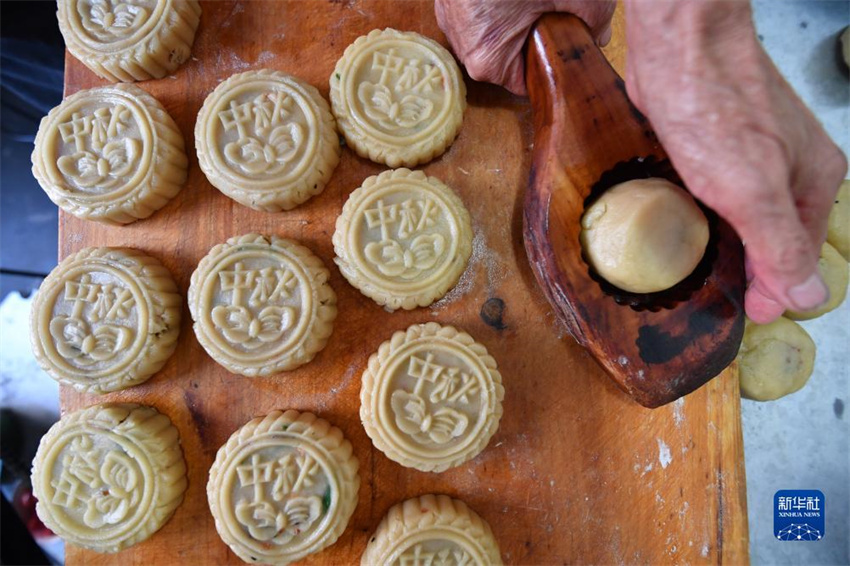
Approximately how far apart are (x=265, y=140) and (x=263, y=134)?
3cm

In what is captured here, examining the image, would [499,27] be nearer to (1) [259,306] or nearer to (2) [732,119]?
(2) [732,119]

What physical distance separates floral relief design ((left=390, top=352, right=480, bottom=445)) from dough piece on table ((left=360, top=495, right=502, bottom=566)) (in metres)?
0.26

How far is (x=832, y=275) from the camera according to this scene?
270 cm

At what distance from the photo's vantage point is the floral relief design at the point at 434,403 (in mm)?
2029

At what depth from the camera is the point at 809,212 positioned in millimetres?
1646

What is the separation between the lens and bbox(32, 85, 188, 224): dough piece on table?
218cm

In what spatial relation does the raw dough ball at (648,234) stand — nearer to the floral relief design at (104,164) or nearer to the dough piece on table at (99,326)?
the dough piece on table at (99,326)

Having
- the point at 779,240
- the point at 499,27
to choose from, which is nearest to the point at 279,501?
the point at 779,240

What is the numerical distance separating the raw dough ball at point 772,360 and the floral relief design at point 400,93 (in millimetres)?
1800

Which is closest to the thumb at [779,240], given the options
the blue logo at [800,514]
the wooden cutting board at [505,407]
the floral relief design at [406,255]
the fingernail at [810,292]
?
the fingernail at [810,292]

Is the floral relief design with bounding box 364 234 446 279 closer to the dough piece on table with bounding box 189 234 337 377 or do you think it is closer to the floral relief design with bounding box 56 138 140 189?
the dough piece on table with bounding box 189 234 337 377

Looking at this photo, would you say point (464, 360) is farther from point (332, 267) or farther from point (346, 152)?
point (346, 152)

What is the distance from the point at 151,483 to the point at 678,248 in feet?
6.49

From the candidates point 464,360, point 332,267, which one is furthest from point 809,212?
point 332,267
